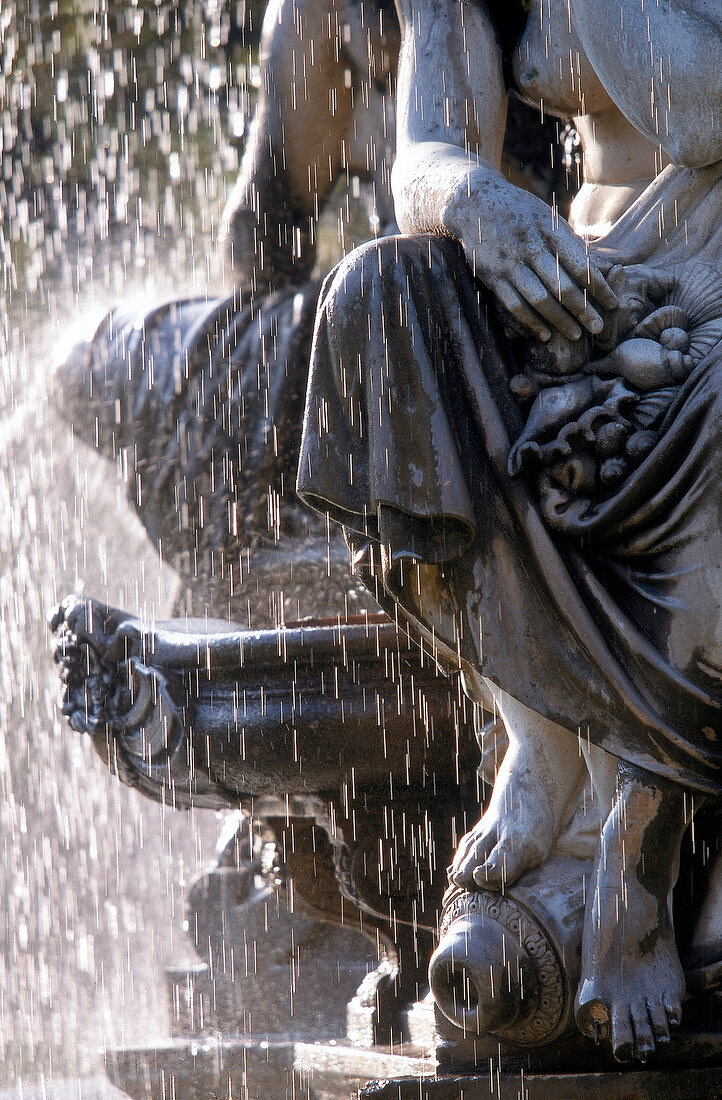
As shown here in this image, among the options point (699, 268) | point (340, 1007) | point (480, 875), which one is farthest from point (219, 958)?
point (699, 268)

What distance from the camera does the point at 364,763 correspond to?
2.39m

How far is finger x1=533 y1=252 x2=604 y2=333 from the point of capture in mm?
1825

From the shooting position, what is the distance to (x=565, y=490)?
182cm

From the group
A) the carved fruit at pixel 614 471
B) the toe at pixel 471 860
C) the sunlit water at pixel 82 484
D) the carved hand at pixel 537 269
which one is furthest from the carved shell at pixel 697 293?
the sunlit water at pixel 82 484

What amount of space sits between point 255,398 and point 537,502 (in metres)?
1.26

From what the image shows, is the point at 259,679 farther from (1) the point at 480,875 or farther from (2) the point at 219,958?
(2) the point at 219,958

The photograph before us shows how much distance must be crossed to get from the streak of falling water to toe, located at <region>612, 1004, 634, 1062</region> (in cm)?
327

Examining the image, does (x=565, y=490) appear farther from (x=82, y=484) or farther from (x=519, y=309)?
(x=82, y=484)

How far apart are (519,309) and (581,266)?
0.09 metres

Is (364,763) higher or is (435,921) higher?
(364,763)

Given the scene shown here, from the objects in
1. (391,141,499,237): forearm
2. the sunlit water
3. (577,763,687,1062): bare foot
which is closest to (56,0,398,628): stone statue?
(391,141,499,237): forearm

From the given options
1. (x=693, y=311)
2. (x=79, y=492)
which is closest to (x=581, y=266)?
(x=693, y=311)

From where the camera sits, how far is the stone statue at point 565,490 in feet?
5.76

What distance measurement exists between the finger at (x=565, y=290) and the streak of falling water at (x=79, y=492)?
314cm
